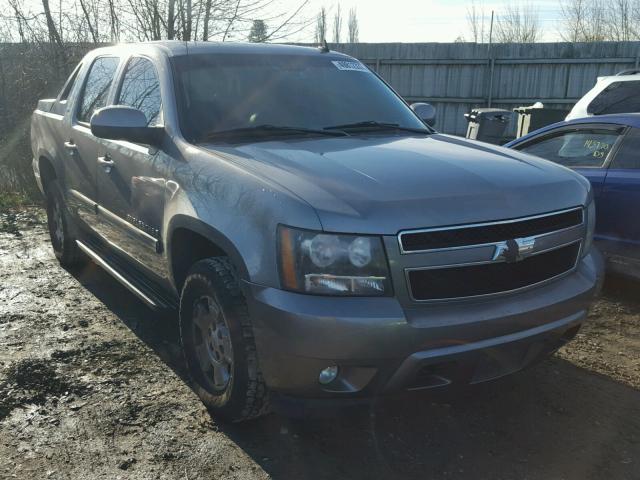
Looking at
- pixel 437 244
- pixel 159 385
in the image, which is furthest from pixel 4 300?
pixel 437 244

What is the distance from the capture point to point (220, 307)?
9.05ft

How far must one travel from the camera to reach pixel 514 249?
258 cm

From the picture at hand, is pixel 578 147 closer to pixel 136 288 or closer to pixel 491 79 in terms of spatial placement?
pixel 136 288

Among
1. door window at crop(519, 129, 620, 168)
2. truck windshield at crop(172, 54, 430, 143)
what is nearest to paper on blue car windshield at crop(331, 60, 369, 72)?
truck windshield at crop(172, 54, 430, 143)

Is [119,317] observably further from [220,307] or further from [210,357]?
[220,307]

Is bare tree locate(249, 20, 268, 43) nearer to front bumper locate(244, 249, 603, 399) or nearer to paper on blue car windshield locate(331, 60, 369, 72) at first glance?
paper on blue car windshield locate(331, 60, 369, 72)

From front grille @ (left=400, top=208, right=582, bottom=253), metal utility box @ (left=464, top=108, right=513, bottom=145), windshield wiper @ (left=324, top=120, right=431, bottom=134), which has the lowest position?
metal utility box @ (left=464, top=108, right=513, bottom=145)

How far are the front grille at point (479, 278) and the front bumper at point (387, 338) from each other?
0.04 meters

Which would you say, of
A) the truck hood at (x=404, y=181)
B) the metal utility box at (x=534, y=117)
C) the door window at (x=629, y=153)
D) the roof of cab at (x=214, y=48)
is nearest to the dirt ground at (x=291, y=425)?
the truck hood at (x=404, y=181)

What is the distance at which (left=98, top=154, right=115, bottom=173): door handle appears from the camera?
3907 millimetres

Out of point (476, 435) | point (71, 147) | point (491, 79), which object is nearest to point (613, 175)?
point (476, 435)

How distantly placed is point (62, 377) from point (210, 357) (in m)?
1.02

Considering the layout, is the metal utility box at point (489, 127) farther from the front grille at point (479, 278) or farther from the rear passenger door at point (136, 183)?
the front grille at point (479, 278)

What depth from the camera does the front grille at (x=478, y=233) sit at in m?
2.41
